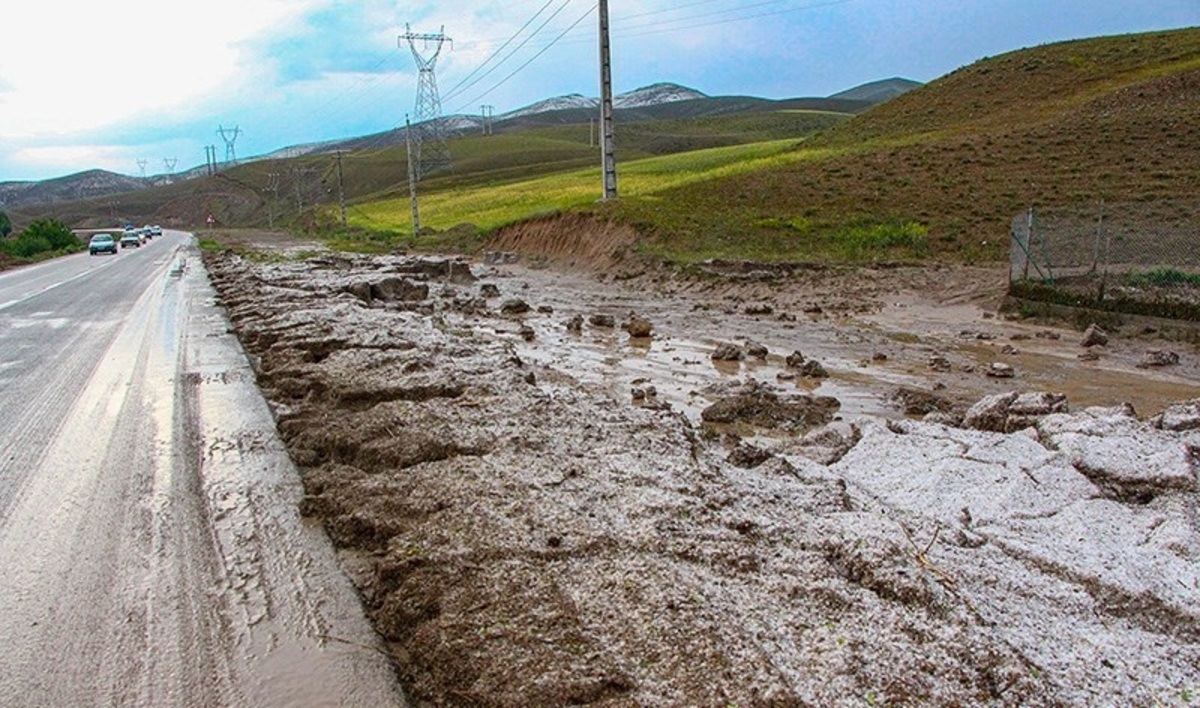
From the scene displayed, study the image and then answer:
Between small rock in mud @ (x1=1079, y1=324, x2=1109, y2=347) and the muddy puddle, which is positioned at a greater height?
small rock in mud @ (x1=1079, y1=324, x2=1109, y2=347)

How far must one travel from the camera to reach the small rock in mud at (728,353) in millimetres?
11664

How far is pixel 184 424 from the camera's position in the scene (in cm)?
724

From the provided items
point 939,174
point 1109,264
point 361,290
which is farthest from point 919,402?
point 939,174

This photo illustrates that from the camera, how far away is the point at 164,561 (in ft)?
14.6

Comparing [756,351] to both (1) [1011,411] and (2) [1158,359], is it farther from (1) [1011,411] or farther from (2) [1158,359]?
(2) [1158,359]

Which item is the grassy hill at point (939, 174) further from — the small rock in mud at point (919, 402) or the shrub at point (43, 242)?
the shrub at point (43, 242)

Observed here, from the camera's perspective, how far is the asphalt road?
3.40 meters

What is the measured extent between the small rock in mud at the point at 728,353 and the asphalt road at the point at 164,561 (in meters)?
6.13

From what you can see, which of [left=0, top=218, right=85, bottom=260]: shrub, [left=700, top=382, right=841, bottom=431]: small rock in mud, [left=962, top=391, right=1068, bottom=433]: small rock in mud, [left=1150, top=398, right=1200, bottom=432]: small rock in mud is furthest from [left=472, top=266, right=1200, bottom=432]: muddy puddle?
[left=0, top=218, right=85, bottom=260]: shrub

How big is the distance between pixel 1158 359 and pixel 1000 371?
7.29ft

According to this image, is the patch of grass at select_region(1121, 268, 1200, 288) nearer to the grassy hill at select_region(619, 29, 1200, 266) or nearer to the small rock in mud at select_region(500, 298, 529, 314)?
the grassy hill at select_region(619, 29, 1200, 266)

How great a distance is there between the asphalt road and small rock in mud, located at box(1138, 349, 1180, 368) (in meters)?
10.3

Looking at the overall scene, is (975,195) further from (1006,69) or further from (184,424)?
(1006,69)

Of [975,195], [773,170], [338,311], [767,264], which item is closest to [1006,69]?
[773,170]
